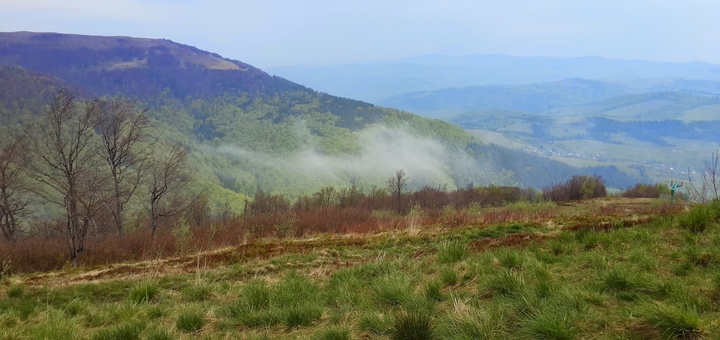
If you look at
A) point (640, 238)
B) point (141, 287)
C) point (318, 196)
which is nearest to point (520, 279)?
point (640, 238)

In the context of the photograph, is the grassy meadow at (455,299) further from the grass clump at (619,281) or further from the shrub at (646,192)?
the shrub at (646,192)

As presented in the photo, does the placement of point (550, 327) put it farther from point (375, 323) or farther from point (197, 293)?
point (197, 293)

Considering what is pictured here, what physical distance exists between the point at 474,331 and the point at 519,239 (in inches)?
255

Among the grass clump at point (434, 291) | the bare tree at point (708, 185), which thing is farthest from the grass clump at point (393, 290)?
the bare tree at point (708, 185)

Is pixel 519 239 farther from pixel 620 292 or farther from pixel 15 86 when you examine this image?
pixel 15 86

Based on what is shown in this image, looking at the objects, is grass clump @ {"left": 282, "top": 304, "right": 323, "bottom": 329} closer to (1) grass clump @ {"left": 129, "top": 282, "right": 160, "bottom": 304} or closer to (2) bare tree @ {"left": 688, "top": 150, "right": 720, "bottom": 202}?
(1) grass clump @ {"left": 129, "top": 282, "right": 160, "bottom": 304}

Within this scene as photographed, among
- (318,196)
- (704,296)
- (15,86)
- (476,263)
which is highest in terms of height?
(15,86)

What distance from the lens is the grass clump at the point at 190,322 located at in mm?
5078

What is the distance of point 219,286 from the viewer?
23.4 ft

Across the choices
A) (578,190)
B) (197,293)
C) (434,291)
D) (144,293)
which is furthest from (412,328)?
(578,190)

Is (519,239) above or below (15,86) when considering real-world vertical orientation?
below

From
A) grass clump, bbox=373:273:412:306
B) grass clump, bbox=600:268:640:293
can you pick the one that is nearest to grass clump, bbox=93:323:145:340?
grass clump, bbox=373:273:412:306

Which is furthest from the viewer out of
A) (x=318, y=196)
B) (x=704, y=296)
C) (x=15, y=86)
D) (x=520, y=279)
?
(x=15, y=86)

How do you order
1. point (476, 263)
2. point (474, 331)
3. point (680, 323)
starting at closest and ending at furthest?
point (680, 323) → point (474, 331) → point (476, 263)
